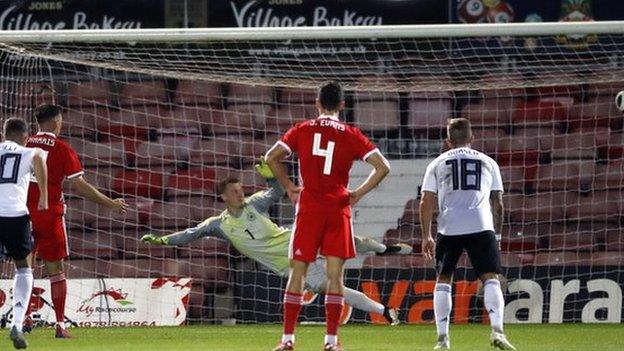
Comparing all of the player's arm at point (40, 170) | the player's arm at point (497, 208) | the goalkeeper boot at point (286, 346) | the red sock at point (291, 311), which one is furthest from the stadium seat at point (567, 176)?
the goalkeeper boot at point (286, 346)

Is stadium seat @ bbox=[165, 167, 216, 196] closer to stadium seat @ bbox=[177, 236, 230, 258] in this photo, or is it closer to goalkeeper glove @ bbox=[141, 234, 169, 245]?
stadium seat @ bbox=[177, 236, 230, 258]

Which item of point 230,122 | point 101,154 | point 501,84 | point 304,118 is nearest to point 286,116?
point 304,118

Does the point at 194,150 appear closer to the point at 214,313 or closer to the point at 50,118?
the point at 214,313

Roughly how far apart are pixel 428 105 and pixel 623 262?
309 cm

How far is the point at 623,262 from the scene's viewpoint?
15.7 m

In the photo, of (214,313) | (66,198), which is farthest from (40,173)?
(66,198)

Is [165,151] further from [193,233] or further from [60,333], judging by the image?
[60,333]

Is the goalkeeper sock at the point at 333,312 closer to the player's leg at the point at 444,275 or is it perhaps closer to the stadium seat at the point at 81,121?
the player's leg at the point at 444,275

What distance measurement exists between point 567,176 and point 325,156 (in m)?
7.50

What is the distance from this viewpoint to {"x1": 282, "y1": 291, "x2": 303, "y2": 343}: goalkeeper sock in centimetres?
969

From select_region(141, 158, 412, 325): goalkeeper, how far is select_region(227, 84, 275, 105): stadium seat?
3.14 metres

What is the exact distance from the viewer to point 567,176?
1694cm

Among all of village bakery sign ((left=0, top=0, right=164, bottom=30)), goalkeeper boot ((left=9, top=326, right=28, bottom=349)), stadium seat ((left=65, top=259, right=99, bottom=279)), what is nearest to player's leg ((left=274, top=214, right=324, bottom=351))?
goalkeeper boot ((left=9, top=326, right=28, bottom=349))

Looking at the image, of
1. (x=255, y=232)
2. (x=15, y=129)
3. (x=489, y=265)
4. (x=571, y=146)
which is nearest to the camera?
(x=489, y=265)
